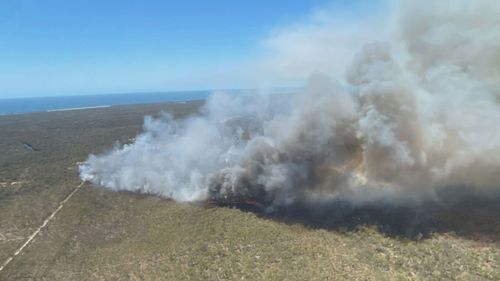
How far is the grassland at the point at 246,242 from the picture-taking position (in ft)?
110

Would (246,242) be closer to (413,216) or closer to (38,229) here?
(413,216)

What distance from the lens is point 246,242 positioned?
128 feet

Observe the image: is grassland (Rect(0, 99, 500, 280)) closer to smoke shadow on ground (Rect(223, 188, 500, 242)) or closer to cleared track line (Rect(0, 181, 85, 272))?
smoke shadow on ground (Rect(223, 188, 500, 242))

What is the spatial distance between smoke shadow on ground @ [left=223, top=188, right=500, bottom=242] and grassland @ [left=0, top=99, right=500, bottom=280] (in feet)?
0.30

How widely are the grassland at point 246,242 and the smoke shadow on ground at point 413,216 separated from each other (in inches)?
3.6

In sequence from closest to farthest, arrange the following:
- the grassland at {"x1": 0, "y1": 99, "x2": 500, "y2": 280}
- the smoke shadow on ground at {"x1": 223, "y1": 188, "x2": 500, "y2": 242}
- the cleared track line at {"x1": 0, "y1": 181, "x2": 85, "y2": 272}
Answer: the grassland at {"x1": 0, "y1": 99, "x2": 500, "y2": 280} → the smoke shadow on ground at {"x1": 223, "y1": 188, "x2": 500, "y2": 242} → the cleared track line at {"x1": 0, "y1": 181, "x2": 85, "y2": 272}

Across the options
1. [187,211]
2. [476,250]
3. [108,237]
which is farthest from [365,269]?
[108,237]

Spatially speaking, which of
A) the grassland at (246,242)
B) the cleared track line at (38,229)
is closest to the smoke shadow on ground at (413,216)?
the grassland at (246,242)

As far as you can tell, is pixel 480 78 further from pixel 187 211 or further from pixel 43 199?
pixel 43 199

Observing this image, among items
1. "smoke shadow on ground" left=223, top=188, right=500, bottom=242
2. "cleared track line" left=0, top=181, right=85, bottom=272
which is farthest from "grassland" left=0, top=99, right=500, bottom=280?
"cleared track line" left=0, top=181, right=85, bottom=272

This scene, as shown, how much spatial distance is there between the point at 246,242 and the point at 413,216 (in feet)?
51.4

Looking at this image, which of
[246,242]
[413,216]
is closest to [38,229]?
[246,242]

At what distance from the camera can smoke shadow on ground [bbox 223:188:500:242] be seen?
1512 inches

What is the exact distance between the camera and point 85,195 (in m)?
57.8
